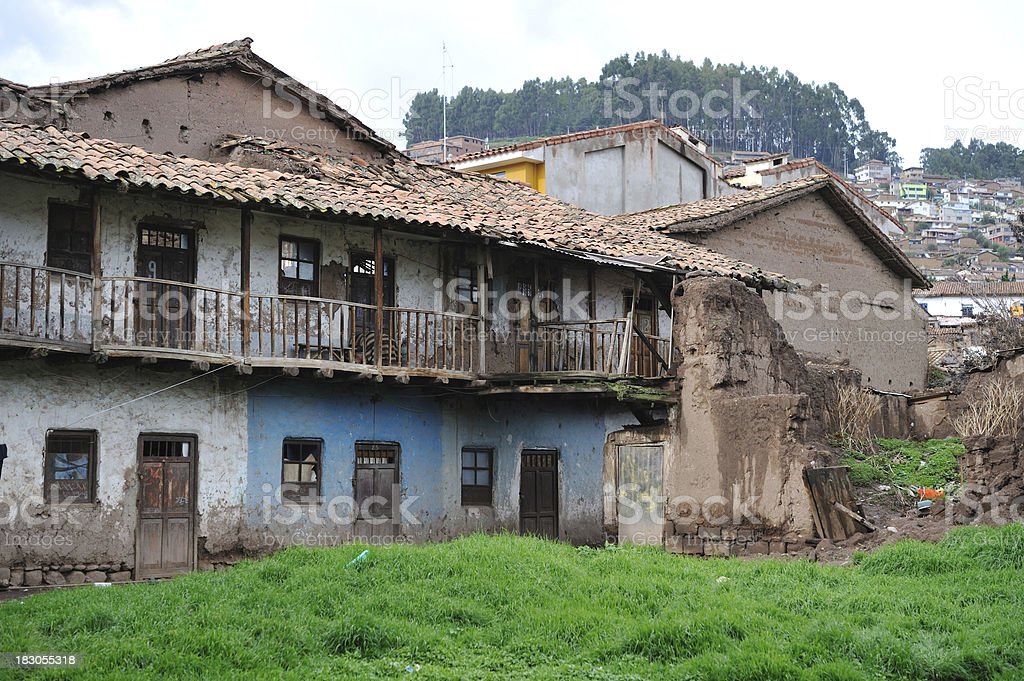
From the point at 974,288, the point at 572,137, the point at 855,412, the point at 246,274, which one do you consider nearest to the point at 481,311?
the point at 246,274

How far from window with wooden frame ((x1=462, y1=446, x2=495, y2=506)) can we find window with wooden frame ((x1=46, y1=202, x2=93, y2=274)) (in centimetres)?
696

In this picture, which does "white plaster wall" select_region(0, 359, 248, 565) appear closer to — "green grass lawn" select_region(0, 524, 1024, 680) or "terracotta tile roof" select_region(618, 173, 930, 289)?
"green grass lawn" select_region(0, 524, 1024, 680)

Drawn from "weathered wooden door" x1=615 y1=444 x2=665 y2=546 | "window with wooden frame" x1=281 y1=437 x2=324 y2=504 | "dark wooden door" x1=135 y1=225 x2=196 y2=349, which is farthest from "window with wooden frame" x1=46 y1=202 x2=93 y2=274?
"weathered wooden door" x1=615 y1=444 x2=665 y2=546

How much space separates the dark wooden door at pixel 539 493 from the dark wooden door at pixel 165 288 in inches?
263

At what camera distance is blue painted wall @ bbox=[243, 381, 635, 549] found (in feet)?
58.5

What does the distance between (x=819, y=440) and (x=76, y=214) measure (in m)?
10.4

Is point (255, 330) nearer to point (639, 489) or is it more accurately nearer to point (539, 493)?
point (539, 493)

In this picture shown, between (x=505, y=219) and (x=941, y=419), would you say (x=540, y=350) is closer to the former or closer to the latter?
(x=505, y=219)

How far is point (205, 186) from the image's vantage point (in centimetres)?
1669

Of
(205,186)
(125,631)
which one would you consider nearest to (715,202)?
(205,186)

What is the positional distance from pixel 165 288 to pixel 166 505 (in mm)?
3013

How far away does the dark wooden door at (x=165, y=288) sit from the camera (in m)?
16.6

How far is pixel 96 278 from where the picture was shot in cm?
1559

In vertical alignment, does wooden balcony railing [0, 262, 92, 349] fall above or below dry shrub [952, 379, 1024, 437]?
above
